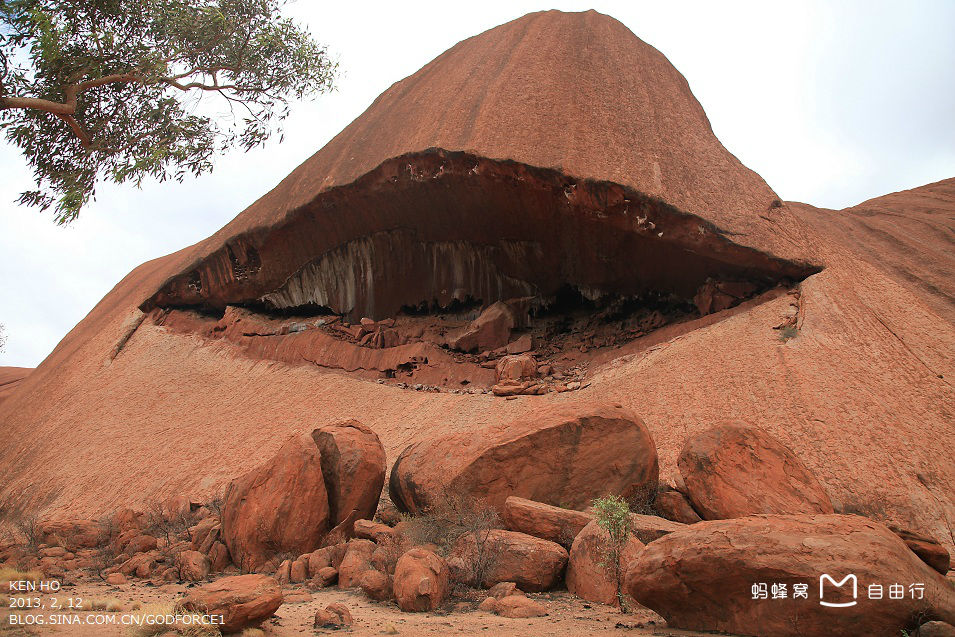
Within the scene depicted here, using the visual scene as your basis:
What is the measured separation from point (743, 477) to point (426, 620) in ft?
11.4

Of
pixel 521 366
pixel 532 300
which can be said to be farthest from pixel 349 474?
pixel 532 300

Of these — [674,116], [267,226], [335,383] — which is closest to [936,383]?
[674,116]

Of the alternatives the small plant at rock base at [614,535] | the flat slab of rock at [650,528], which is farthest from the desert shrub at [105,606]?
the flat slab of rock at [650,528]

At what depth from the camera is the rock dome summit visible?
6270mm

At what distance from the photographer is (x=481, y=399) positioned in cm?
1222

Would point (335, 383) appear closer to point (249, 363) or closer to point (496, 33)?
point (249, 363)

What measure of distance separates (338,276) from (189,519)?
7.70 metres

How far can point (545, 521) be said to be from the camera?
20.3ft

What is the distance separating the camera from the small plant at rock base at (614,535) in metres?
5.05

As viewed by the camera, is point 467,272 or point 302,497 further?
point 467,272

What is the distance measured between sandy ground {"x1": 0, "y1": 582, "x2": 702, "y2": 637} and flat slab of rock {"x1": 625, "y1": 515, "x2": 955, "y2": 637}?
25 cm

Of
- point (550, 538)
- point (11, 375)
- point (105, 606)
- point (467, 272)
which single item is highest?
point (11, 375)

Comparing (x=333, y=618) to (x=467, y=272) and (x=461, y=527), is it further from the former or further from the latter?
(x=467, y=272)

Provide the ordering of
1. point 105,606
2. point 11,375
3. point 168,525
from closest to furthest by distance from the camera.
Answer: point 105,606 → point 168,525 → point 11,375
